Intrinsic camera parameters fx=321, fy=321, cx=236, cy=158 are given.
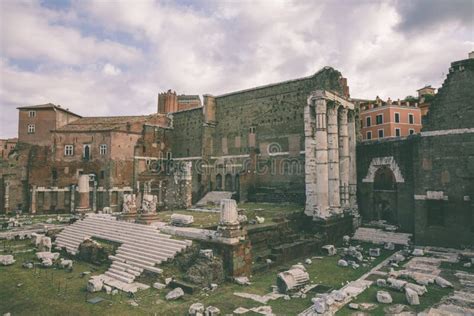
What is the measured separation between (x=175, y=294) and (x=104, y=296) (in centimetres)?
232

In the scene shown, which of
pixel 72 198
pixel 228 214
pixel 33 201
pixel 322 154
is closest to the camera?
pixel 228 214

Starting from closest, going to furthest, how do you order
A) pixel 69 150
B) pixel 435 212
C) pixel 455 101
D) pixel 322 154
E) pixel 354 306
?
pixel 354 306
pixel 455 101
pixel 435 212
pixel 322 154
pixel 69 150

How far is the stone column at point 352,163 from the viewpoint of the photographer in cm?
2095

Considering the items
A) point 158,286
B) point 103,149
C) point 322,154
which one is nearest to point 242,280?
A: point 158,286

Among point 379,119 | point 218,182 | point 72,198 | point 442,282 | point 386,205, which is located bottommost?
point 442,282

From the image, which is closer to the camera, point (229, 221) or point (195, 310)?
point (195, 310)

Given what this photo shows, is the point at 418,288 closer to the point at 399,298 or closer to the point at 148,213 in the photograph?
the point at 399,298

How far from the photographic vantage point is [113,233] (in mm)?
16125

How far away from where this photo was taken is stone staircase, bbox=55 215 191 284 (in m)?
12.1

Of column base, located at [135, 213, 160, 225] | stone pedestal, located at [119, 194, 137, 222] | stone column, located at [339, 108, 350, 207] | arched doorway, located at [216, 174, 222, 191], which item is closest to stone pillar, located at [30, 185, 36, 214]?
arched doorway, located at [216, 174, 222, 191]

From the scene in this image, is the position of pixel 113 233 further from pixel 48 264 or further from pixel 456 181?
pixel 456 181

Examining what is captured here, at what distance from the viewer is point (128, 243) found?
14.4 meters

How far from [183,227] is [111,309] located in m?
5.91

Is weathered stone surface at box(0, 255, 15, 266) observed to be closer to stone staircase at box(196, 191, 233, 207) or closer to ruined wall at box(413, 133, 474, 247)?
stone staircase at box(196, 191, 233, 207)
